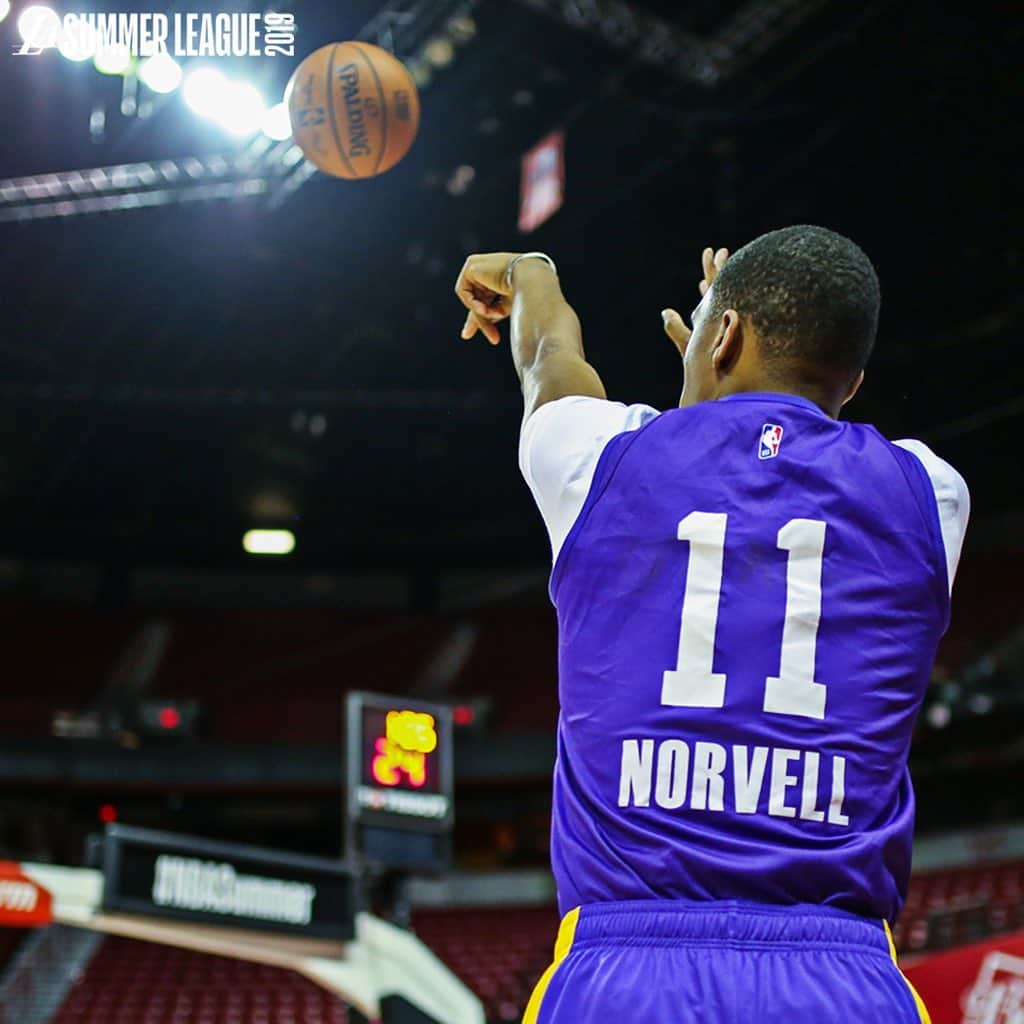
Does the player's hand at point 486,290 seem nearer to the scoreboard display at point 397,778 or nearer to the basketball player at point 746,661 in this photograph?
the basketball player at point 746,661

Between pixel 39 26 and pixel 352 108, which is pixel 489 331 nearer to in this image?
pixel 39 26

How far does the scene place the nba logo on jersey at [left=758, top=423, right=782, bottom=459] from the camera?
5.08 ft

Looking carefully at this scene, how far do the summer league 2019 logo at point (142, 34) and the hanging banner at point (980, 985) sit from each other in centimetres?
267

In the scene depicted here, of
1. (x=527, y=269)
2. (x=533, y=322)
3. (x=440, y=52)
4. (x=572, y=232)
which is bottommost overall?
(x=533, y=322)

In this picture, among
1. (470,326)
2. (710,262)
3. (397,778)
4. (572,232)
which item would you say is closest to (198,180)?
(572,232)

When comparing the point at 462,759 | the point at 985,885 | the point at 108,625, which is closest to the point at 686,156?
the point at 985,885

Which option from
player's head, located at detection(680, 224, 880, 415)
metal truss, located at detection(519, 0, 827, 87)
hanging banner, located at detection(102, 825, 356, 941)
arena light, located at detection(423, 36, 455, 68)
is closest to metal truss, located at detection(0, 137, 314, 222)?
arena light, located at detection(423, 36, 455, 68)

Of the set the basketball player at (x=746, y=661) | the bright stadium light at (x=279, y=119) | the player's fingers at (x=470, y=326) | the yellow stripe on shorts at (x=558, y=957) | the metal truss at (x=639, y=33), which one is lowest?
the yellow stripe on shorts at (x=558, y=957)

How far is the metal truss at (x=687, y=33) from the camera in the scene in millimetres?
10477

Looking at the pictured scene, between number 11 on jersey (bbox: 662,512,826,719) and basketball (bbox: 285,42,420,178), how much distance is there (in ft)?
7.71

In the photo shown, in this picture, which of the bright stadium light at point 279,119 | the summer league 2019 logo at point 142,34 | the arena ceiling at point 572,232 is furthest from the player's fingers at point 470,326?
the arena ceiling at point 572,232

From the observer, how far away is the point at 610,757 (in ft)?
4.85

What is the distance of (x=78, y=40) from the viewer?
9.46 ft

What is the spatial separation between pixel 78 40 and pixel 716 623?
2.09 meters
